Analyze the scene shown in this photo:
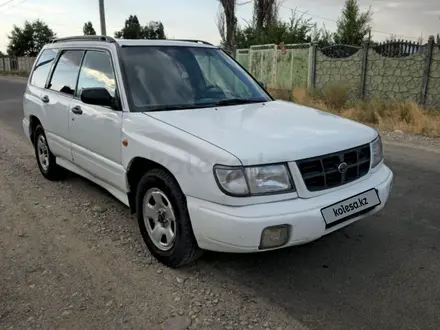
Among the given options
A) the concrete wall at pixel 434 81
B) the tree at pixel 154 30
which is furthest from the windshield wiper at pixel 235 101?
the tree at pixel 154 30

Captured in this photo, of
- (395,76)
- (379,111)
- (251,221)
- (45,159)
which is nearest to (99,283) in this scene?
(251,221)

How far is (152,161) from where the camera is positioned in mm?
3246

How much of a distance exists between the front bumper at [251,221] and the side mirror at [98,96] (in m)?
1.29

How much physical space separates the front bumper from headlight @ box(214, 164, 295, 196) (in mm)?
96

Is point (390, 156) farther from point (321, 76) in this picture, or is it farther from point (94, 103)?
point (321, 76)

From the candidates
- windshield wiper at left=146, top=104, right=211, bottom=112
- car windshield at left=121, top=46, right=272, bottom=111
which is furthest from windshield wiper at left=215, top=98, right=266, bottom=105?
windshield wiper at left=146, top=104, right=211, bottom=112

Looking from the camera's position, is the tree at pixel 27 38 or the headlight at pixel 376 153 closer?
the headlight at pixel 376 153

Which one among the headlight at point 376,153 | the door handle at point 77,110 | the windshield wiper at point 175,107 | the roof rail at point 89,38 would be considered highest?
the roof rail at point 89,38

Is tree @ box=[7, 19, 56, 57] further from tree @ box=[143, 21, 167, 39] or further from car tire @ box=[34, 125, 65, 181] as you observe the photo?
car tire @ box=[34, 125, 65, 181]

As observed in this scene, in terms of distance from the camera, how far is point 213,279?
3.16m

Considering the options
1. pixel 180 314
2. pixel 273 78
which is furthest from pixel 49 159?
pixel 273 78

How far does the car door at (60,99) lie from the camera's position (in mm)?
4574

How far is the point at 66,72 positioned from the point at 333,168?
3297 mm

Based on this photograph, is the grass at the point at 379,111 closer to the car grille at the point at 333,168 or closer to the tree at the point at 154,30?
the car grille at the point at 333,168
